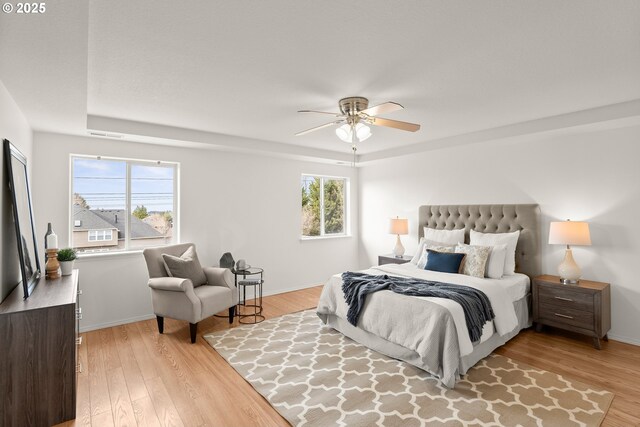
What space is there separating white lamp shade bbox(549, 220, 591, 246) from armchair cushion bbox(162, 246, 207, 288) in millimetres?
4091

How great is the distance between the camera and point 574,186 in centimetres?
386

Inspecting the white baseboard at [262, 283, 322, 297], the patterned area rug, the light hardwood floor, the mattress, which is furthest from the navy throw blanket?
the white baseboard at [262, 283, 322, 297]

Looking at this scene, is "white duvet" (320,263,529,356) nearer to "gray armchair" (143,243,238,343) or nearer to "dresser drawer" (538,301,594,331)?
"dresser drawer" (538,301,594,331)

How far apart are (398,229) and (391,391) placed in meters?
3.15

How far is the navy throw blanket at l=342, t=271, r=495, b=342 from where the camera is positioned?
2.91 m

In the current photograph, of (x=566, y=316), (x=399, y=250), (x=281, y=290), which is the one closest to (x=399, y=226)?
(x=399, y=250)

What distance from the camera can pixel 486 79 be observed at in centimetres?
262

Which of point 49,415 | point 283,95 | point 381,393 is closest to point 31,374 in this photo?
point 49,415

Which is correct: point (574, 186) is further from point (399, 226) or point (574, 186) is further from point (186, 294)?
point (186, 294)

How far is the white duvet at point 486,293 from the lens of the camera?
2.76 metres

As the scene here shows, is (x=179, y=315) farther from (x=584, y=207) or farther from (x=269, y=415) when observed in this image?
(x=584, y=207)

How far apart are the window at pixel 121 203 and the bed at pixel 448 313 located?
247cm

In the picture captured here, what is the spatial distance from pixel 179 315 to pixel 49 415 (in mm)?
1422

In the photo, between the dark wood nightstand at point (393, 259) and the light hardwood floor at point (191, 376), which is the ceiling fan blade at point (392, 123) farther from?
the dark wood nightstand at point (393, 259)
